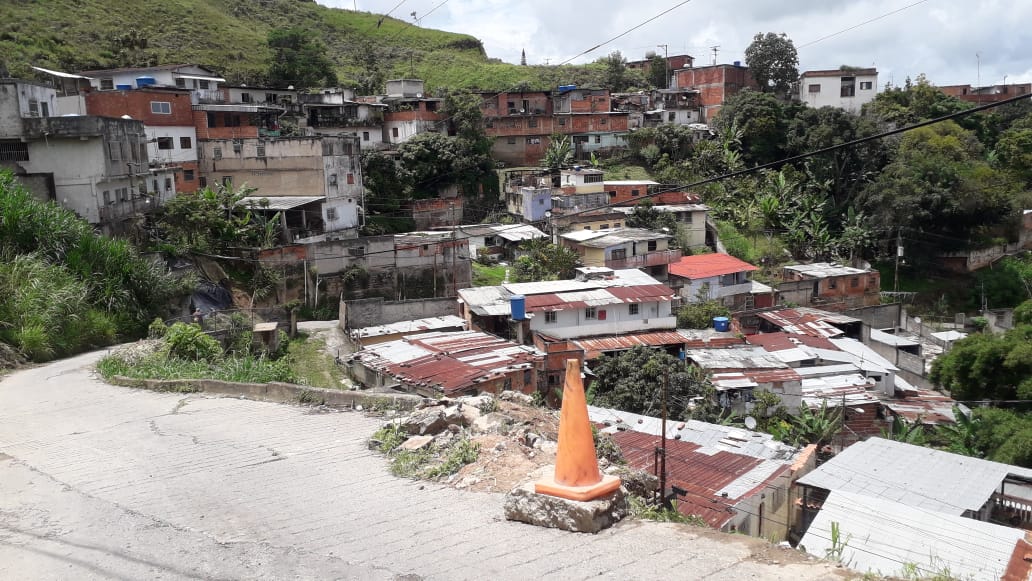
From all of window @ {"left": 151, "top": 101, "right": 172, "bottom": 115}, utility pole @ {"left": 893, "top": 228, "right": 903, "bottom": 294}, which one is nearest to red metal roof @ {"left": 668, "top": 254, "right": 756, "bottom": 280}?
utility pole @ {"left": 893, "top": 228, "right": 903, "bottom": 294}

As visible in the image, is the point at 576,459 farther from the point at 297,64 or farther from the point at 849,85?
the point at 849,85

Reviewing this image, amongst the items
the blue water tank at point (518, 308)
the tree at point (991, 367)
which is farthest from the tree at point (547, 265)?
the tree at point (991, 367)

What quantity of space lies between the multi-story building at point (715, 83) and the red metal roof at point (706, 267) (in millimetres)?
20406

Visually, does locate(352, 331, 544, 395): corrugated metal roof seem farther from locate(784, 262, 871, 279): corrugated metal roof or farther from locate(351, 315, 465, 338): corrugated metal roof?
locate(784, 262, 871, 279): corrugated metal roof

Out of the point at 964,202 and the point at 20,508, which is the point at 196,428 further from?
the point at 964,202

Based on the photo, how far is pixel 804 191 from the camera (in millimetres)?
43656

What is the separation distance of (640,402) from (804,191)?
27193mm

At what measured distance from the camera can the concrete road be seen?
5.20 metres

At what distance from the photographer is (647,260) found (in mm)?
34562

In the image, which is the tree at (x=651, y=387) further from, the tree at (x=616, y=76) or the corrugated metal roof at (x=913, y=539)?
the tree at (x=616, y=76)

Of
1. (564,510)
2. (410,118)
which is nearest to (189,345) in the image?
(564,510)

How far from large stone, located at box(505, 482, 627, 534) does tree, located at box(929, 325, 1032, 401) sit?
20.0m

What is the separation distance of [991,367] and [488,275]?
18.7 m

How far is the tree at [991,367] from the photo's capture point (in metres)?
21.6
